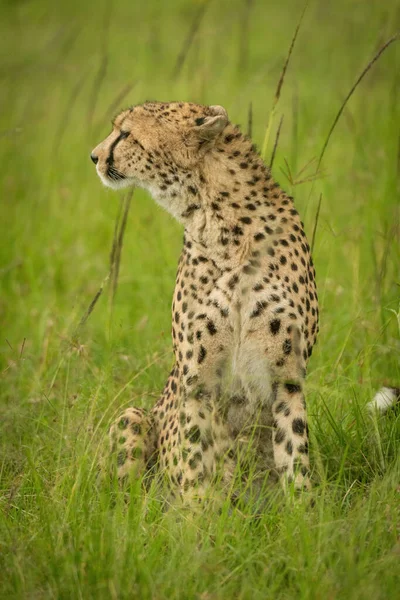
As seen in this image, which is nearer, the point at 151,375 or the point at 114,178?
the point at 114,178

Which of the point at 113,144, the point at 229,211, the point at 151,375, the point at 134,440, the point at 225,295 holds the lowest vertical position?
the point at 134,440

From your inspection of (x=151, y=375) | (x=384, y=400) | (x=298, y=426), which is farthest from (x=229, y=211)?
(x=151, y=375)

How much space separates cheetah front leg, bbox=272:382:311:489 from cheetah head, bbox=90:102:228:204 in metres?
0.69

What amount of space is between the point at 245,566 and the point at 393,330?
63.6 inches

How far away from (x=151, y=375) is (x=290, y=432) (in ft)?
3.06

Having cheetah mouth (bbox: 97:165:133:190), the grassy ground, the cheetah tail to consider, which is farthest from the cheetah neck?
the cheetah tail

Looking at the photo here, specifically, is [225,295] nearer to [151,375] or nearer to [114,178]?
[114,178]

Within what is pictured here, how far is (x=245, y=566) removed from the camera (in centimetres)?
229

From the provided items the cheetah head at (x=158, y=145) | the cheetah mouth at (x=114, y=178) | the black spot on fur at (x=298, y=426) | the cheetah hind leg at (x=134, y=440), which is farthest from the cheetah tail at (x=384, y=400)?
the cheetah mouth at (x=114, y=178)

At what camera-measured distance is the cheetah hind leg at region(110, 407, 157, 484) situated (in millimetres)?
2979

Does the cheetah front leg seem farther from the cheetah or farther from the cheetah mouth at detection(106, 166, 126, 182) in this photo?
the cheetah mouth at detection(106, 166, 126, 182)

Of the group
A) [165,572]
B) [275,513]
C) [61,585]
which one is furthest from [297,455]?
[61,585]

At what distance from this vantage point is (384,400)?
2.95m

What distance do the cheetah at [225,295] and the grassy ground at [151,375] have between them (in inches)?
6.6
